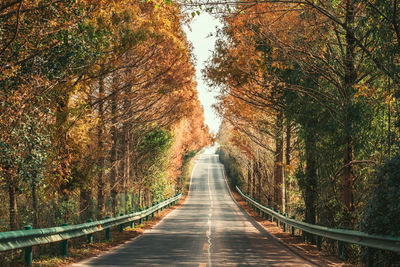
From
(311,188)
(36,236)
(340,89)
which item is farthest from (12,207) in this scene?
(311,188)

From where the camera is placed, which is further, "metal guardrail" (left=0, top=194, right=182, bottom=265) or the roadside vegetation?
the roadside vegetation

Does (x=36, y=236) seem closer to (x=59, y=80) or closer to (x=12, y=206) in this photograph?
(x=12, y=206)

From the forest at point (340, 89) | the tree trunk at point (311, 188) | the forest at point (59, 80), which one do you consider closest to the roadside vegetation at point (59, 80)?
the forest at point (59, 80)

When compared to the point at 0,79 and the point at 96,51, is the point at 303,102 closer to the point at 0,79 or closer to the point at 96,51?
the point at 96,51

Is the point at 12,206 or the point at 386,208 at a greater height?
the point at 386,208

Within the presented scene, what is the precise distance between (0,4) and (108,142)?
9.77 meters

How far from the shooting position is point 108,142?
1798cm

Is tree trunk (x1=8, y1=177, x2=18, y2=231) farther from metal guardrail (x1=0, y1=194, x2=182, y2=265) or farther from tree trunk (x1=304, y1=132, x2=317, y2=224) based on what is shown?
tree trunk (x1=304, y1=132, x2=317, y2=224)

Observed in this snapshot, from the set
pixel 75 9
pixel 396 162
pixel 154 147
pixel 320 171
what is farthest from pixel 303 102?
Result: pixel 154 147

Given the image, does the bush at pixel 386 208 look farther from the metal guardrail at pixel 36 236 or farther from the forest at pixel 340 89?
the metal guardrail at pixel 36 236

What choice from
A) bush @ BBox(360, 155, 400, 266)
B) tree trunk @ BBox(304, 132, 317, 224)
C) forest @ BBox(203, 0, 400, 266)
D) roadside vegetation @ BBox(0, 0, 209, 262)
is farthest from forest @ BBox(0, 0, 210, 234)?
tree trunk @ BBox(304, 132, 317, 224)

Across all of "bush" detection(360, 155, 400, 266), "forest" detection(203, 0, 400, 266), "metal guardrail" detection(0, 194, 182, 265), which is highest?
"forest" detection(203, 0, 400, 266)

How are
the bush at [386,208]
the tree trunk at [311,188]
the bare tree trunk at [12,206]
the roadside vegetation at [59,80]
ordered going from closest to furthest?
the bush at [386,208] → the roadside vegetation at [59,80] → the bare tree trunk at [12,206] → the tree trunk at [311,188]

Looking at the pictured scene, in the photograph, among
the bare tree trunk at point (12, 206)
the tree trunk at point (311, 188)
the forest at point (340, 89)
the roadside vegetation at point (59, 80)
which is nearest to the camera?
the forest at point (340, 89)
